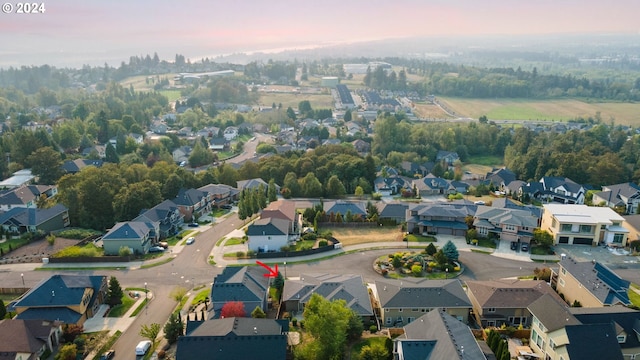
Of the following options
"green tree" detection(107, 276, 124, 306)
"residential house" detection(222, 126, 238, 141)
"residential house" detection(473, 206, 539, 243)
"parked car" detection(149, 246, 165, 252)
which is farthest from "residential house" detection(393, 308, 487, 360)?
"residential house" detection(222, 126, 238, 141)

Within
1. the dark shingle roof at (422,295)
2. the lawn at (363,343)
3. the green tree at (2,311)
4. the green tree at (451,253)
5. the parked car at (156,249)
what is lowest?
the lawn at (363,343)

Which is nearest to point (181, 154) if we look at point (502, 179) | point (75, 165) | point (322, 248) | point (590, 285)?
point (75, 165)

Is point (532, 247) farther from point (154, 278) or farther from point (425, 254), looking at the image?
point (154, 278)

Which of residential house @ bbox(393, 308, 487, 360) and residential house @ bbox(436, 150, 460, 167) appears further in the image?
residential house @ bbox(436, 150, 460, 167)

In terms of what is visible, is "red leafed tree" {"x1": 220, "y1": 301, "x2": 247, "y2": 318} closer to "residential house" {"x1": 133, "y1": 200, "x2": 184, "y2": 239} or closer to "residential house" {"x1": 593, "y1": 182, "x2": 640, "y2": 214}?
"residential house" {"x1": 133, "y1": 200, "x2": 184, "y2": 239}

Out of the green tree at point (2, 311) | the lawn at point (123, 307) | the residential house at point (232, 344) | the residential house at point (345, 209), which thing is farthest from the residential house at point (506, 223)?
the green tree at point (2, 311)

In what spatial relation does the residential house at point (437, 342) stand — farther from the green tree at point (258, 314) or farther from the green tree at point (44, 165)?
the green tree at point (44, 165)

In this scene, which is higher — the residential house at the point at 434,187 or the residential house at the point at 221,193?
the residential house at the point at 221,193

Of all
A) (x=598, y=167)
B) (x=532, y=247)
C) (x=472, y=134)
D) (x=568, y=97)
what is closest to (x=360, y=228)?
(x=532, y=247)
